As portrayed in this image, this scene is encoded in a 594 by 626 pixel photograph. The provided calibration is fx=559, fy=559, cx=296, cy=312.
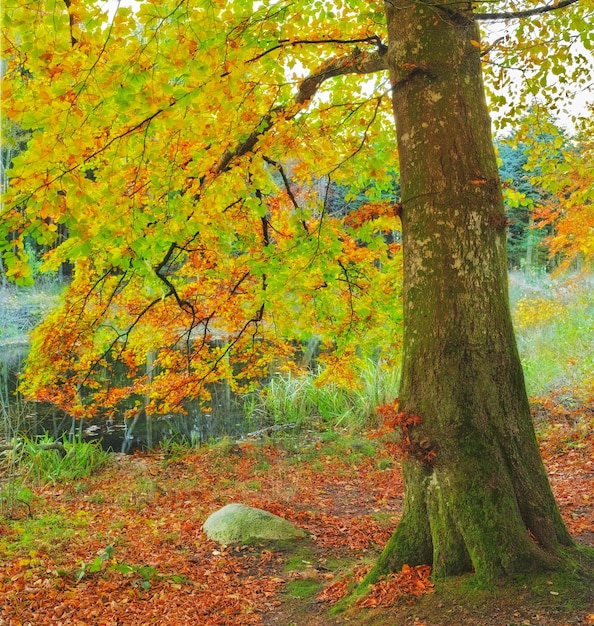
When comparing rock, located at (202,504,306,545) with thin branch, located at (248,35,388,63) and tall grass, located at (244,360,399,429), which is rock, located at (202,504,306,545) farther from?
tall grass, located at (244,360,399,429)

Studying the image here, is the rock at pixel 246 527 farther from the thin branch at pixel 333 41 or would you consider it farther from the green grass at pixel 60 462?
the thin branch at pixel 333 41

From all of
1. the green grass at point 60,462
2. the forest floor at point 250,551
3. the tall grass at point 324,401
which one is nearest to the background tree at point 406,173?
the forest floor at point 250,551

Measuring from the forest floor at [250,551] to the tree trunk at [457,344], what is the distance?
0.66ft

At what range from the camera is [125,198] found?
12.2 ft

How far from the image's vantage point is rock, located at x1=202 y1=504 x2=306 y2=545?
4750 mm

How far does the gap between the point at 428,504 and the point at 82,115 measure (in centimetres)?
257

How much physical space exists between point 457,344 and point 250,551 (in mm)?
2698

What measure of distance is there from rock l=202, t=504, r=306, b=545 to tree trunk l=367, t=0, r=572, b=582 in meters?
1.91

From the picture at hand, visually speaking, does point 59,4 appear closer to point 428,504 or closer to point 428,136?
point 428,136

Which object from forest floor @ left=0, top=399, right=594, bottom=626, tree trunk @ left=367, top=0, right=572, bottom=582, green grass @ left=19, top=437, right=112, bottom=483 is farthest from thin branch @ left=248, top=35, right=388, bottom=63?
green grass @ left=19, top=437, right=112, bottom=483

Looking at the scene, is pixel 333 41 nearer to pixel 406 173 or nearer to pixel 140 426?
pixel 406 173

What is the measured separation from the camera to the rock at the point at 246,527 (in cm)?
475

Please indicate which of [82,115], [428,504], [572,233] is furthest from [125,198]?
[572,233]

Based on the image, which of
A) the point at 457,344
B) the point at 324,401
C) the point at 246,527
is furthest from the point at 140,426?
the point at 457,344
